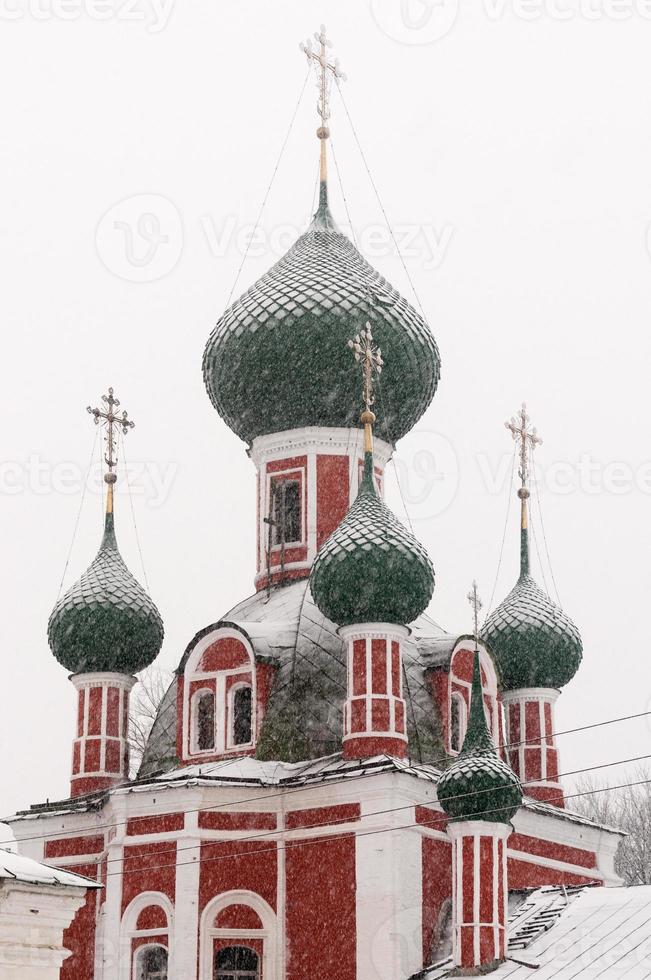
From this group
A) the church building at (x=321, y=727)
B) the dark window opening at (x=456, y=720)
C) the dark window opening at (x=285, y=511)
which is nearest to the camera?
the church building at (x=321, y=727)

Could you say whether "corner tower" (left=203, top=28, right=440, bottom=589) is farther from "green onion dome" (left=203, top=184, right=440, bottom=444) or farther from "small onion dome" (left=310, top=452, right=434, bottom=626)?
"small onion dome" (left=310, top=452, right=434, bottom=626)

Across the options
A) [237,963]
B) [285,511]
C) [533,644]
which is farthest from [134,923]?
[533,644]

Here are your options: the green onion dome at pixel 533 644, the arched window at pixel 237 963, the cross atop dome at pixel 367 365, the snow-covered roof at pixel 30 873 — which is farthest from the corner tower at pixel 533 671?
the snow-covered roof at pixel 30 873

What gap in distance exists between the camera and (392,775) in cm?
1503

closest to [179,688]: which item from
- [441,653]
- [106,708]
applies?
[106,708]

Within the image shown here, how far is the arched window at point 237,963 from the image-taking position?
50.0 ft

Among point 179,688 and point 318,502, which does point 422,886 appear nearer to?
point 179,688

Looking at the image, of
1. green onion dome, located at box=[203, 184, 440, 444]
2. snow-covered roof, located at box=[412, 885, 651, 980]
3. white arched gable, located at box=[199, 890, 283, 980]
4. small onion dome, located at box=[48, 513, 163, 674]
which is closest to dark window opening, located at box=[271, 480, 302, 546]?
green onion dome, located at box=[203, 184, 440, 444]

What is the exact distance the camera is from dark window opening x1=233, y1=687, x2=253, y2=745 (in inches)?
651

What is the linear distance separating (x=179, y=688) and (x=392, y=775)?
275cm

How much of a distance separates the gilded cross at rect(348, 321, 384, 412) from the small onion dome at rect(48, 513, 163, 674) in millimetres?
3302

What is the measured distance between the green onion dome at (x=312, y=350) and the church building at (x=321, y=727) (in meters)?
0.03

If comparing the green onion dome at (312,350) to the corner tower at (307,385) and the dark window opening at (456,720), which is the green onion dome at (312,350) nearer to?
the corner tower at (307,385)

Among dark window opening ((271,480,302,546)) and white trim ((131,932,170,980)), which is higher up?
dark window opening ((271,480,302,546))
